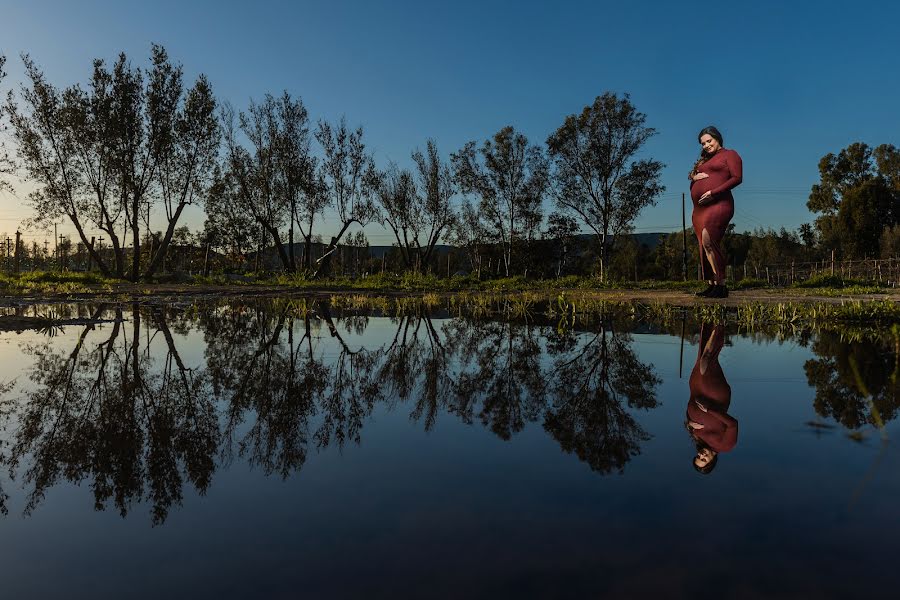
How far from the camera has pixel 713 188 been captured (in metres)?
11.0

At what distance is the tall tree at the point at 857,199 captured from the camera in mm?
47750

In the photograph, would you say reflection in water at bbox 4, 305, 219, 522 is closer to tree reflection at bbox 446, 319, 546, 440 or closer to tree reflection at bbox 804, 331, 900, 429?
tree reflection at bbox 446, 319, 546, 440

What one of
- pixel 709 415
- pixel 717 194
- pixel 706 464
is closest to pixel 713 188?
pixel 717 194

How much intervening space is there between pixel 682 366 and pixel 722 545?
2887mm

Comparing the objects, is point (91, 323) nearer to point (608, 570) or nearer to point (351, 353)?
point (351, 353)

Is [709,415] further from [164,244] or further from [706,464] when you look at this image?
[164,244]

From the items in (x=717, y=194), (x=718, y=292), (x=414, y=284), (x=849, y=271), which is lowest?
(x=718, y=292)

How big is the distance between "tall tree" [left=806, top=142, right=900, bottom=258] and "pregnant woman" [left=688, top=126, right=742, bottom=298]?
46262 mm

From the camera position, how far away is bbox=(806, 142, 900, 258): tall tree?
4775 centimetres

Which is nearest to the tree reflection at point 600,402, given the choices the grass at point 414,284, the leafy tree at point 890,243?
the grass at point 414,284

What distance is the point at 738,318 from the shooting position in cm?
795

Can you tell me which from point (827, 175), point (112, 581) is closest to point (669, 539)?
point (112, 581)

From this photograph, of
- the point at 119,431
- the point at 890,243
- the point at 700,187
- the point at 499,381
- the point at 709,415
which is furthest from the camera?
the point at 890,243

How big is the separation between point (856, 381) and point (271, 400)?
140 inches
